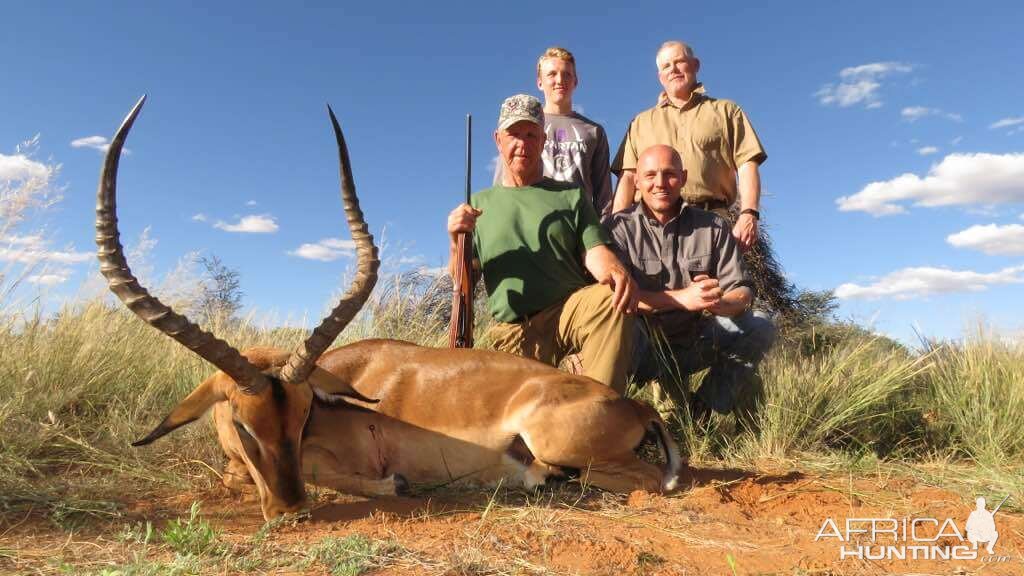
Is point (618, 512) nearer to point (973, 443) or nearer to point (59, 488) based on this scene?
point (59, 488)

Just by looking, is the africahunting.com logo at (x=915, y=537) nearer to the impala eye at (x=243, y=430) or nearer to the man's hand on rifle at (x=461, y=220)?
the impala eye at (x=243, y=430)

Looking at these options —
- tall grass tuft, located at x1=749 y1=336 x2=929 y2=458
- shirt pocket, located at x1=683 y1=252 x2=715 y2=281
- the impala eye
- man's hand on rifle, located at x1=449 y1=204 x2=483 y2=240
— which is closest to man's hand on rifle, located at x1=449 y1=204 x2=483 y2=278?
man's hand on rifle, located at x1=449 y1=204 x2=483 y2=240

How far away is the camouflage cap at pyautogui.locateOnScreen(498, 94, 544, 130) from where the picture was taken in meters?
5.38

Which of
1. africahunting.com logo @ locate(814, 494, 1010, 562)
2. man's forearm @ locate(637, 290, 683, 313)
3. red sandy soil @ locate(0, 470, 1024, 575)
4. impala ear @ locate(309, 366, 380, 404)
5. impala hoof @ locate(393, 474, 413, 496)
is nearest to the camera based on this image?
red sandy soil @ locate(0, 470, 1024, 575)

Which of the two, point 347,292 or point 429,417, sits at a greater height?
point 347,292

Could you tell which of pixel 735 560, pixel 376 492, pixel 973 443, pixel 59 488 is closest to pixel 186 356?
pixel 59 488

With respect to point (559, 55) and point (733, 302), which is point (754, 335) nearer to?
point (733, 302)

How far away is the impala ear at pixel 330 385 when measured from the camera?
152 inches

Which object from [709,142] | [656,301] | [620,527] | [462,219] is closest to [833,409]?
[656,301]

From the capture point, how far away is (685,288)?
17.8 ft

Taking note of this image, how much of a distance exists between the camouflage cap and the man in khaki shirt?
58.4 inches

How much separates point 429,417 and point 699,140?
3.87 meters

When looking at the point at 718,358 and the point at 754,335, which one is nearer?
the point at 754,335

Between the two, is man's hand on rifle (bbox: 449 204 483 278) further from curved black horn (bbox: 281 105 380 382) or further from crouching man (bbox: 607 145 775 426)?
curved black horn (bbox: 281 105 380 382)
